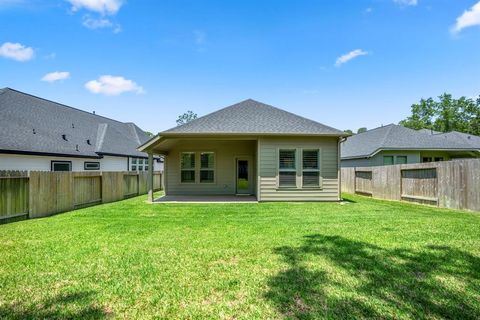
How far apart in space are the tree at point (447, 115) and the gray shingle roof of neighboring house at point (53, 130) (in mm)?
50802

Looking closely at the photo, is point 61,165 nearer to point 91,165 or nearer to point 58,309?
point 91,165

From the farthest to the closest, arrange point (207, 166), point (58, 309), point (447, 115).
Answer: point (447, 115), point (207, 166), point (58, 309)

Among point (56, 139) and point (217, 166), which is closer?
point (217, 166)

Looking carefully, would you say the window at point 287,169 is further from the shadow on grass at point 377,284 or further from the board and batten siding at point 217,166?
the shadow on grass at point 377,284

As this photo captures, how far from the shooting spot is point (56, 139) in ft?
49.5

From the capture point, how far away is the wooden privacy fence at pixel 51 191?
738 centimetres

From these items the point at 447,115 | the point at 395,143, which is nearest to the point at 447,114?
the point at 447,115

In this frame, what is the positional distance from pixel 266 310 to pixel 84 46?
13835 mm

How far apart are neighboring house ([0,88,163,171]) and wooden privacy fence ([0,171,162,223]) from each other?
161 inches

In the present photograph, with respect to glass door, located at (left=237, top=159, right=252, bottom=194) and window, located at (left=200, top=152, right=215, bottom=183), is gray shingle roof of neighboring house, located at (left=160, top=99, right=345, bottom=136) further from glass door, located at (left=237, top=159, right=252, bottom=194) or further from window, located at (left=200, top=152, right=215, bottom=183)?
glass door, located at (left=237, top=159, right=252, bottom=194)

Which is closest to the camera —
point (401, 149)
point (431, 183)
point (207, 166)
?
point (431, 183)

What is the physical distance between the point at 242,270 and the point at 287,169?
8.08 meters

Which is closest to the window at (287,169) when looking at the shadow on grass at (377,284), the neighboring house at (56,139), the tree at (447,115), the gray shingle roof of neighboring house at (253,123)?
the gray shingle roof of neighboring house at (253,123)

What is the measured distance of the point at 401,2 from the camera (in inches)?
374
